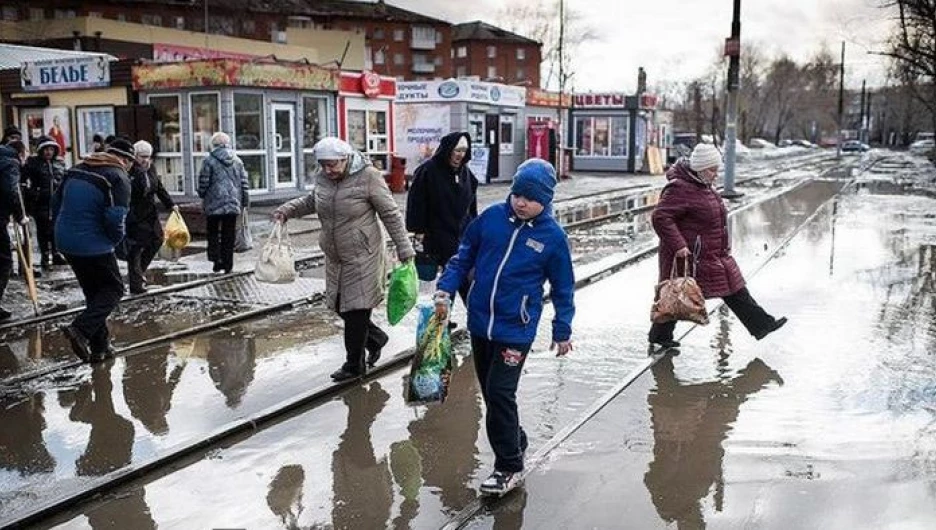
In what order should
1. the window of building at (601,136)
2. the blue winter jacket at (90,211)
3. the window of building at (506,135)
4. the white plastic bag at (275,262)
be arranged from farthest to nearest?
the window of building at (601,136) → the window of building at (506,135) → the white plastic bag at (275,262) → the blue winter jacket at (90,211)

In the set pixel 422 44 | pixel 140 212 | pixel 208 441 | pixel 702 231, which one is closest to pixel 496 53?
pixel 422 44

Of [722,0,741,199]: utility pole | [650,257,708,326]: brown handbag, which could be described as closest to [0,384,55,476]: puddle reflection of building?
[650,257,708,326]: brown handbag

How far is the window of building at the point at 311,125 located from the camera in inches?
879

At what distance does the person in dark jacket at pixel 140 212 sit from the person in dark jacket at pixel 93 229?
300cm

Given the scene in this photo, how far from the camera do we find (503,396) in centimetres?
456

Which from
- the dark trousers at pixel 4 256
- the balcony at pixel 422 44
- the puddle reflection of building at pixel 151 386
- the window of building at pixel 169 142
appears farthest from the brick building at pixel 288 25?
the puddle reflection of building at pixel 151 386

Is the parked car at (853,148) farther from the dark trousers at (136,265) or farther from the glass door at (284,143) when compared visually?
the dark trousers at (136,265)

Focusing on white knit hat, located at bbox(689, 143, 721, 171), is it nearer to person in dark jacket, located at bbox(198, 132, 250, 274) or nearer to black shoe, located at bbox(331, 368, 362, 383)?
black shoe, located at bbox(331, 368, 362, 383)

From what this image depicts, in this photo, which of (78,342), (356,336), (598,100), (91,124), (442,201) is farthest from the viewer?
(598,100)

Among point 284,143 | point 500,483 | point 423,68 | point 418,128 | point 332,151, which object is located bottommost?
point 500,483

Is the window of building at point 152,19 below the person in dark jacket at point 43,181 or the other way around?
the other way around

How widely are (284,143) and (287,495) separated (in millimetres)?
17853

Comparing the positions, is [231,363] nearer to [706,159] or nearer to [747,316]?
[706,159]

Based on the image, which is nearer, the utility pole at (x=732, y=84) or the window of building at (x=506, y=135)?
the utility pole at (x=732, y=84)
